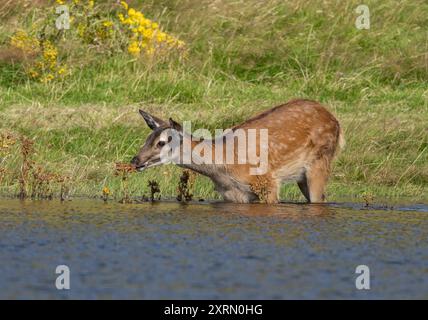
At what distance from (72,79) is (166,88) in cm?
137

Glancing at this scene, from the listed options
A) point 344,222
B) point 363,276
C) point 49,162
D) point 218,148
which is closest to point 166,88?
point 49,162

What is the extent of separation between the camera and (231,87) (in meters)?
19.0

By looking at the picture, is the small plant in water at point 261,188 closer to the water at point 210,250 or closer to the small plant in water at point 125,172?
the water at point 210,250

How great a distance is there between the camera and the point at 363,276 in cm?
938

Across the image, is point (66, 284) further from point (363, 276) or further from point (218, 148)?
point (218, 148)

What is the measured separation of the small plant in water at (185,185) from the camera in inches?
544

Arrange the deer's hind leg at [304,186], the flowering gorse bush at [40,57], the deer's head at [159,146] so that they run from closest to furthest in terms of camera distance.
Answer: the deer's head at [159,146], the deer's hind leg at [304,186], the flowering gorse bush at [40,57]

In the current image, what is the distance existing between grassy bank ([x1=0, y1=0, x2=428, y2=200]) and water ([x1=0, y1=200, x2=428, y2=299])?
1.73m

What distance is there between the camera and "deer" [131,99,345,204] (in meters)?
13.5

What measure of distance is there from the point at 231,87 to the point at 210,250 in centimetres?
861

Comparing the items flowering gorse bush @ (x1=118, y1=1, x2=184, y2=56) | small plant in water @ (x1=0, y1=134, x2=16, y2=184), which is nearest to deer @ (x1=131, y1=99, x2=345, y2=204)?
small plant in water @ (x1=0, y1=134, x2=16, y2=184)

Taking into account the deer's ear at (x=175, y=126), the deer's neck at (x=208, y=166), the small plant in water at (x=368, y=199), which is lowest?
the small plant in water at (x=368, y=199)

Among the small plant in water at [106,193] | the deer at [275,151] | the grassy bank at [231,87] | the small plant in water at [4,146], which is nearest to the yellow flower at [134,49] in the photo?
the grassy bank at [231,87]

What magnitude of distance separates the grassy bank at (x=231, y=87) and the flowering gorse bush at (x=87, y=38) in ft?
0.34
